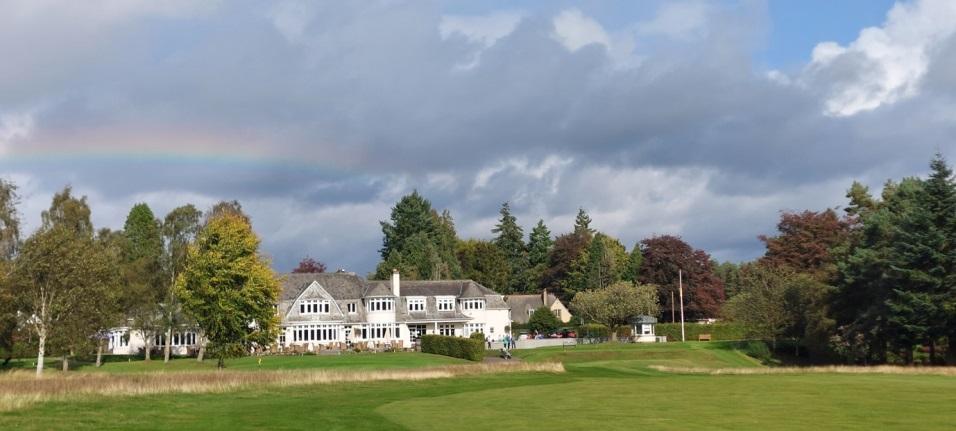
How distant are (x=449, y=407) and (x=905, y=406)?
47.5 feet

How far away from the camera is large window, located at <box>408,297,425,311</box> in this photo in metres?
98.2

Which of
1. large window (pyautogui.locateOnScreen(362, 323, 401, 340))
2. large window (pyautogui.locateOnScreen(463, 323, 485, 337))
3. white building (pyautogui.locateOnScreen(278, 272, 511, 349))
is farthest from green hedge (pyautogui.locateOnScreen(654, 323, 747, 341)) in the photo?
large window (pyautogui.locateOnScreen(362, 323, 401, 340))

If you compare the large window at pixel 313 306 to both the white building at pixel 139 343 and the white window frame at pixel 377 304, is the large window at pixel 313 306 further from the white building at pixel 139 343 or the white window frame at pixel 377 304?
the white building at pixel 139 343

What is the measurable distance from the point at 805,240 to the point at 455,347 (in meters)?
48.8

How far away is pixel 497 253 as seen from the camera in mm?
140625

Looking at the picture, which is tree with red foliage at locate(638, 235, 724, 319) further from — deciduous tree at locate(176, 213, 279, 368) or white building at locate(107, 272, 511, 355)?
deciduous tree at locate(176, 213, 279, 368)

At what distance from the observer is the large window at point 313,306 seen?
90.5m

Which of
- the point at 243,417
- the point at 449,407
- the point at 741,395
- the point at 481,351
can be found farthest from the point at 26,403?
the point at 481,351

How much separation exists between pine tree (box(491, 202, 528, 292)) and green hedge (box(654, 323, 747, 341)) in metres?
48.6

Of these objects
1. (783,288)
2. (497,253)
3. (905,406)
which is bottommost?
(905,406)

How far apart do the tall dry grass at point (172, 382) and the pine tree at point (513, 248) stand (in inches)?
3879

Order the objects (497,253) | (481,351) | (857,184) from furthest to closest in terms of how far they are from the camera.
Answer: (497,253) < (857,184) < (481,351)

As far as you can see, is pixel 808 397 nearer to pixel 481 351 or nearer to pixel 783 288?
pixel 481 351

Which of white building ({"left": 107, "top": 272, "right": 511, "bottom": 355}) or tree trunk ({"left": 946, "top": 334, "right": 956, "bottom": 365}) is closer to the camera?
tree trunk ({"left": 946, "top": 334, "right": 956, "bottom": 365})
